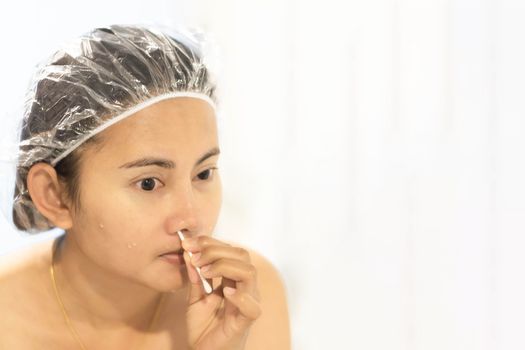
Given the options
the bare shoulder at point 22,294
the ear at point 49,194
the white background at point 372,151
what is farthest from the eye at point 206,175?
the white background at point 372,151

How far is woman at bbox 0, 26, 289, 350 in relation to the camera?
128 centimetres

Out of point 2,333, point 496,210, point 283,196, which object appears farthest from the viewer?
point 283,196

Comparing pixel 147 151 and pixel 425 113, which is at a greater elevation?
pixel 425 113

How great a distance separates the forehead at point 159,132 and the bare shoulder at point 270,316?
14.0 inches

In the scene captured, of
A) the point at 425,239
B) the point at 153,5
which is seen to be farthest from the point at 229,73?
the point at 425,239

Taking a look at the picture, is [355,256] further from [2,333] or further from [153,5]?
[2,333]

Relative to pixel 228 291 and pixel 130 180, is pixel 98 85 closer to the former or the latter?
pixel 130 180

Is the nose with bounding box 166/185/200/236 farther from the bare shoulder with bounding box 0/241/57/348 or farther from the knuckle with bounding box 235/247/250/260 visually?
the bare shoulder with bounding box 0/241/57/348

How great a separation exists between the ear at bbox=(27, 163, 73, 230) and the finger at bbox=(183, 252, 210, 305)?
0.21 m

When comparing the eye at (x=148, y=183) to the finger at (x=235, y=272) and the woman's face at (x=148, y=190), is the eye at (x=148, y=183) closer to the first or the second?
the woman's face at (x=148, y=190)

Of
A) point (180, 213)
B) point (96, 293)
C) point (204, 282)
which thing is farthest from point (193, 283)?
point (96, 293)

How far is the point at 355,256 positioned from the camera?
6.89 ft

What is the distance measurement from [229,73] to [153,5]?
25cm

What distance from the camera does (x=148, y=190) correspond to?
4.22ft
